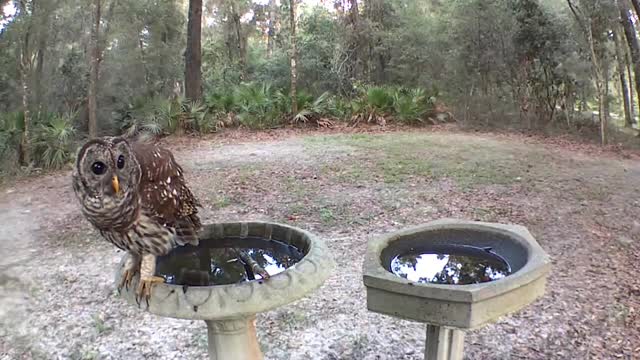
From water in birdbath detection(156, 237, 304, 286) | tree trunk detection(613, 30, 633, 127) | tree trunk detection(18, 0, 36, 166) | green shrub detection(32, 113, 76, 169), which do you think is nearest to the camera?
water in birdbath detection(156, 237, 304, 286)

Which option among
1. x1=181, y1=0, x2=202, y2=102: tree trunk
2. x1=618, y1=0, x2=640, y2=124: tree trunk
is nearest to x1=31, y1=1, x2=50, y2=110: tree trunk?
Answer: x1=181, y1=0, x2=202, y2=102: tree trunk

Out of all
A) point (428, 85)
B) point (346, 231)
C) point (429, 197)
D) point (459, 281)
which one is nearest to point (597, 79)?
point (428, 85)

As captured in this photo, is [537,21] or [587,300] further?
[537,21]

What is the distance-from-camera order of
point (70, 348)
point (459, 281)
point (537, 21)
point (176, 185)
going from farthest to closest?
point (537, 21) → point (70, 348) → point (459, 281) → point (176, 185)

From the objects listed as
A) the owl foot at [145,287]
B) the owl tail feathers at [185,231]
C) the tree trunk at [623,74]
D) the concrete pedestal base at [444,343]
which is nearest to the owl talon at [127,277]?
the owl foot at [145,287]

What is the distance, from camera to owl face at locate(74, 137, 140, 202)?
206cm

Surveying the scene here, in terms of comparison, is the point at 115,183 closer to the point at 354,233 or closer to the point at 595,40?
the point at 354,233

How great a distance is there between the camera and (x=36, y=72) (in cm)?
1180

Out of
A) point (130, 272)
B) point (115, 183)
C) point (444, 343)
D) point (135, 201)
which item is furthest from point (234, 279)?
point (444, 343)

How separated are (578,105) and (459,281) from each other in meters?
10.4

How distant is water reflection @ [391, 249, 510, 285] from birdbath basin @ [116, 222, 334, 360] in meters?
0.44

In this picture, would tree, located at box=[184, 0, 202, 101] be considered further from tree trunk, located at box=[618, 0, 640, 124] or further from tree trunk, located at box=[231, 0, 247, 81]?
tree trunk, located at box=[618, 0, 640, 124]

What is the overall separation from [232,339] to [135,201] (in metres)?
0.98

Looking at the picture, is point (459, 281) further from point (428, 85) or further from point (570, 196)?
point (428, 85)
